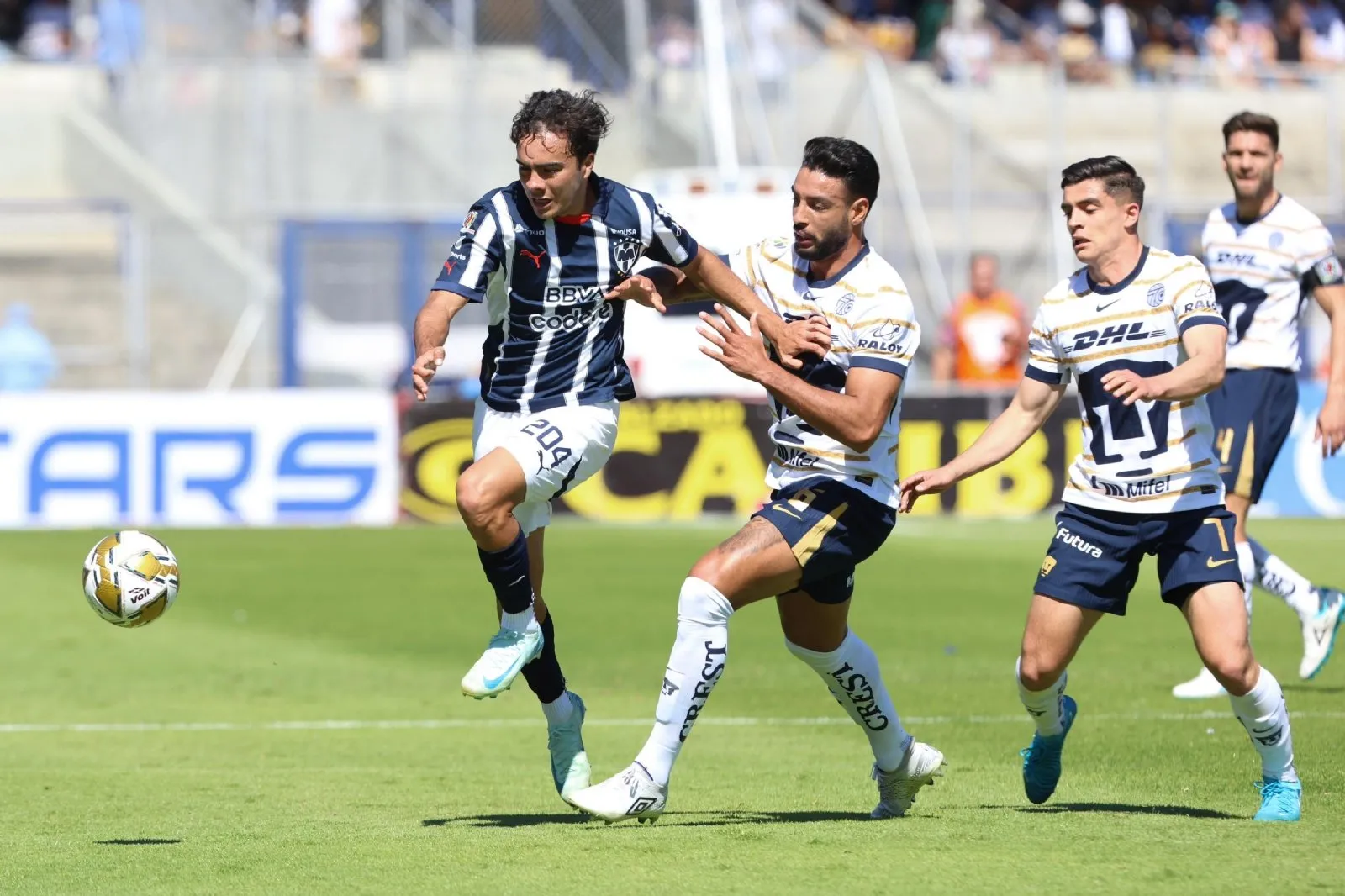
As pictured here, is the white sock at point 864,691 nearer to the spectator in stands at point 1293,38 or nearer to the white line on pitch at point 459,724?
the white line on pitch at point 459,724

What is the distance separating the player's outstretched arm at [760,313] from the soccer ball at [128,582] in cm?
215

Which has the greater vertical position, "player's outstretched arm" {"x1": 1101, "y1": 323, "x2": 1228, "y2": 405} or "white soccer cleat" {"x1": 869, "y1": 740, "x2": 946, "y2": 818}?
"player's outstretched arm" {"x1": 1101, "y1": 323, "x2": 1228, "y2": 405}

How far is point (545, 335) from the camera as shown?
25.4 feet

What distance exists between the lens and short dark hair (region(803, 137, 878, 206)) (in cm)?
719

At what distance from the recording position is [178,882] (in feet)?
20.4

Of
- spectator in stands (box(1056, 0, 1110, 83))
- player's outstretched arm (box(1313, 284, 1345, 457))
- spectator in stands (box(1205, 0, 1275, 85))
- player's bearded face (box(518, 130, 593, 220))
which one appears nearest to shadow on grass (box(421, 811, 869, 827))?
player's bearded face (box(518, 130, 593, 220))

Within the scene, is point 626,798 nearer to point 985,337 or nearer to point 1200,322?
point 1200,322

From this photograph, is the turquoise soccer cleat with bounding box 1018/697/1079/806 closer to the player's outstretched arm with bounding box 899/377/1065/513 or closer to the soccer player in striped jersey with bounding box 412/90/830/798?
the player's outstretched arm with bounding box 899/377/1065/513

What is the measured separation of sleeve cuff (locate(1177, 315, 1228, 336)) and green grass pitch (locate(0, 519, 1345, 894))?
164 cm

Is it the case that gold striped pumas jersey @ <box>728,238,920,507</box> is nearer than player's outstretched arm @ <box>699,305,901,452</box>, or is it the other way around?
player's outstretched arm @ <box>699,305,901,452</box>

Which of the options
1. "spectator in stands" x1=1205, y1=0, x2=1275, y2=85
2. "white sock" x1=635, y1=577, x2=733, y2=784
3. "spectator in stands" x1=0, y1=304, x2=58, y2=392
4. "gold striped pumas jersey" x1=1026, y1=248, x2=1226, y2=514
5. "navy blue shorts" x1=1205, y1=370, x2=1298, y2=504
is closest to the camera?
"white sock" x1=635, y1=577, x2=733, y2=784

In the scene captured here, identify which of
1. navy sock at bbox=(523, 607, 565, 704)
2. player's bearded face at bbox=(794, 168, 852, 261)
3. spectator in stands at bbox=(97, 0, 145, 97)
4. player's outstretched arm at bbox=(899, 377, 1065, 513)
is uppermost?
spectator in stands at bbox=(97, 0, 145, 97)

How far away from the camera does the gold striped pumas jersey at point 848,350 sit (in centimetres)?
720

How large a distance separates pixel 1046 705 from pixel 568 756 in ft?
5.67
